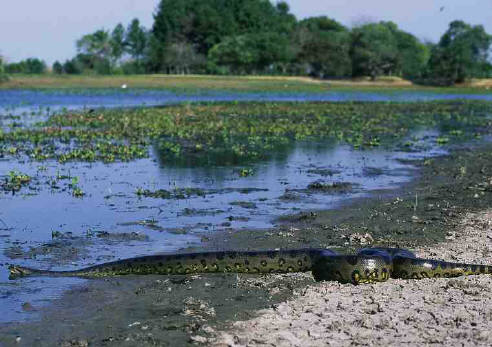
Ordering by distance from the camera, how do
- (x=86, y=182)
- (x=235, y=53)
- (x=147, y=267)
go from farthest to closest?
(x=235, y=53), (x=86, y=182), (x=147, y=267)

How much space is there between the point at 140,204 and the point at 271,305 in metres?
7.24

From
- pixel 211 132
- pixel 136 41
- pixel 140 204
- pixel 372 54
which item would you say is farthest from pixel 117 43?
pixel 140 204

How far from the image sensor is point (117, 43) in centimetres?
15250

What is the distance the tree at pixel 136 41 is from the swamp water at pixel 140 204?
139182 mm

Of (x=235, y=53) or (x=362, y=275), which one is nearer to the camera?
(x=362, y=275)

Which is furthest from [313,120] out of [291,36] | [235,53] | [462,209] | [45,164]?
[291,36]

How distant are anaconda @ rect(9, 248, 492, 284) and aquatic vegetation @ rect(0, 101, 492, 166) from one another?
Answer: 30.8ft

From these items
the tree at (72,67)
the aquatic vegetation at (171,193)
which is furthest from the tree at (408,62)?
the aquatic vegetation at (171,193)

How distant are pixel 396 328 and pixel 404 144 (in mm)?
21324

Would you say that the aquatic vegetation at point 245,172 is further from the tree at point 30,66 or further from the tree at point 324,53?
the tree at point 30,66

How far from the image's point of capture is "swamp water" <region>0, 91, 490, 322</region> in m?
10.9

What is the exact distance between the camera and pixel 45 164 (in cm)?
2048

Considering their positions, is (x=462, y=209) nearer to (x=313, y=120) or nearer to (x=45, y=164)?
(x=45, y=164)

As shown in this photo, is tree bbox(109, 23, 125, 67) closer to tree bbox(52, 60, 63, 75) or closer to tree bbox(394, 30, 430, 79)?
tree bbox(52, 60, 63, 75)
